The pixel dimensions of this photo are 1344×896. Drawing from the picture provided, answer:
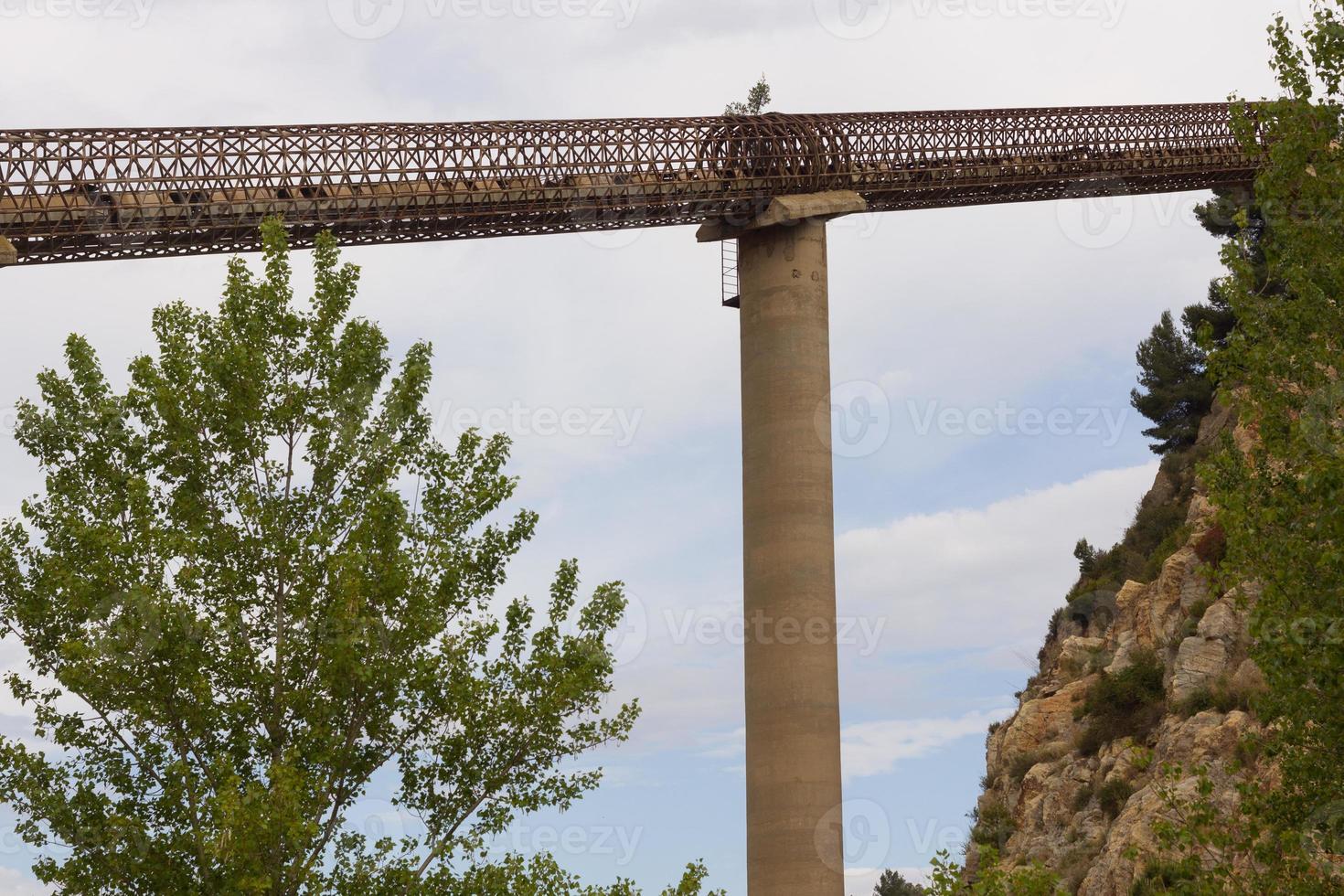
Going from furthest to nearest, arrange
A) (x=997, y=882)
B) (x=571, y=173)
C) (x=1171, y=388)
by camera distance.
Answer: (x=1171, y=388) → (x=571, y=173) → (x=997, y=882)

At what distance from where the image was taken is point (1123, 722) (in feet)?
172

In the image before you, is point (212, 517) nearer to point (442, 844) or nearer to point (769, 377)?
point (442, 844)

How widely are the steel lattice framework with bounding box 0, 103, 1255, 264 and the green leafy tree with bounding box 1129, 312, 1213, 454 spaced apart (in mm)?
15786

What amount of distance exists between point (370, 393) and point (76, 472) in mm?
4500

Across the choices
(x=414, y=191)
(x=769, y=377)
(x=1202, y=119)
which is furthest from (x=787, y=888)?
(x=1202, y=119)

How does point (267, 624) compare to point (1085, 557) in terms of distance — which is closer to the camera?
point (267, 624)

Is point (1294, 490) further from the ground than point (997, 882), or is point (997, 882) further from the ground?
point (1294, 490)

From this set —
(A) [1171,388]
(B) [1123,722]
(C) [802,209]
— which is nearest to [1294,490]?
(C) [802,209]

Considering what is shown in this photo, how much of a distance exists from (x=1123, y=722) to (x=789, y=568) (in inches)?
613

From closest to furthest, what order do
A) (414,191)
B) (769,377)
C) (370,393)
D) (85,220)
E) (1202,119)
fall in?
(370,393), (85,220), (414,191), (769,377), (1202,119)

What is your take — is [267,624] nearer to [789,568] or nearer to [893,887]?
[789,568]

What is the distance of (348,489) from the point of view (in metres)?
23.2

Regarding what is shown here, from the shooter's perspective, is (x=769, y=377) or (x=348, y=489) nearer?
(x=348, y=489)

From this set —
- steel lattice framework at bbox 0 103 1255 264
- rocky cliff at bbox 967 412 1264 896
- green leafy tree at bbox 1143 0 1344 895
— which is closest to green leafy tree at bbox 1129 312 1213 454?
rocky cliff at bbox 967 412 1264 896
